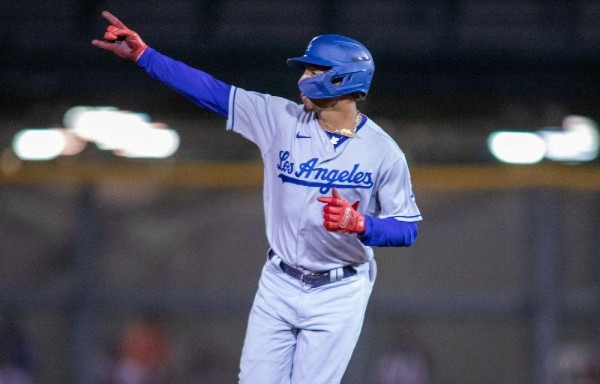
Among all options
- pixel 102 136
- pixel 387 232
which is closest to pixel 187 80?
pixel 387 232

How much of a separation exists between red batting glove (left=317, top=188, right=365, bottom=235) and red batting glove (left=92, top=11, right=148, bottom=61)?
0.76 metres

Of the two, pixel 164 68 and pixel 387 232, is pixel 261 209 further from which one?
pixel 387 232

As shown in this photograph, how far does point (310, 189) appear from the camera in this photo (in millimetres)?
2891

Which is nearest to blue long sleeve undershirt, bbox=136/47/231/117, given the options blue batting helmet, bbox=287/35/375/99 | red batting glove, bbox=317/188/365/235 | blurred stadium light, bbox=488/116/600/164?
blue batting helmet, bbox=287/35/375/99

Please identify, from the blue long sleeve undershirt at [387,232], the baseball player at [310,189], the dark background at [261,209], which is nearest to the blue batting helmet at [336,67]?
the baseball player at [310,189]

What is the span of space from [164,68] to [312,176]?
567 millimetres

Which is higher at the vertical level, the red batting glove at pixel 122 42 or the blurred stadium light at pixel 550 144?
the red batting glove at pixel 122 42

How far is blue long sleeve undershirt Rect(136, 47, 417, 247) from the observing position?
282 centimetres

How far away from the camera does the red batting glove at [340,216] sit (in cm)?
264

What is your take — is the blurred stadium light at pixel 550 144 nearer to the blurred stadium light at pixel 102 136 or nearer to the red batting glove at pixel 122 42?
the blurred stadium light at pixel 102 136

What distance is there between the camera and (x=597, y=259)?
639 centimetres

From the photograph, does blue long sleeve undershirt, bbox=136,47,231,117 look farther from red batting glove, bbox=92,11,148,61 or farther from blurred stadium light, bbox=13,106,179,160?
blurred stadium light, bbox=13,106,179,160

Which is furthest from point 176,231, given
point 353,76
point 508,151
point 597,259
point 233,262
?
point 353,76

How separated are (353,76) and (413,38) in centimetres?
392
